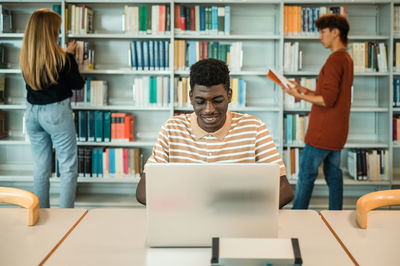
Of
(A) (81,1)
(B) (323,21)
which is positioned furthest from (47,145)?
(B) (323,21)

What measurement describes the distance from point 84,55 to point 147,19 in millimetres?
597

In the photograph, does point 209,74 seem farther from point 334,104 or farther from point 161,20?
point 161,20

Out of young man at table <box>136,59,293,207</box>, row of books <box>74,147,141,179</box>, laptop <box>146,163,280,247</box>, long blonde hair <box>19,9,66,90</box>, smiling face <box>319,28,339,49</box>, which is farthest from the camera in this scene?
row of books <box>74,147,141,179</box>

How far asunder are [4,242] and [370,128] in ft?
Answer: 11.0

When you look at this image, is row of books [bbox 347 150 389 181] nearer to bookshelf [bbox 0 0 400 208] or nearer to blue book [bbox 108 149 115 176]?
bookshelf [bbox 0 0 400 208]

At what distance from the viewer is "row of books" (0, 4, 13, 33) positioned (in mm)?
3580

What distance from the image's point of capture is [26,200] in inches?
54.3

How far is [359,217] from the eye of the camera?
4.45 ft

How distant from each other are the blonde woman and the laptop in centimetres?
194

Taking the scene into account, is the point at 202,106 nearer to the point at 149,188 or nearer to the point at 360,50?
the point at 149,188

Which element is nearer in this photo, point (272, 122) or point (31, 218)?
point (31, 218)

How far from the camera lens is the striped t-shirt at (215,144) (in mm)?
1622

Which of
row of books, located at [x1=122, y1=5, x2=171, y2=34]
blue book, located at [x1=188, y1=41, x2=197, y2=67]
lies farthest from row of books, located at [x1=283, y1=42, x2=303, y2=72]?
row of books, located at [x1=122, y1=5, x2=171, y2=34]

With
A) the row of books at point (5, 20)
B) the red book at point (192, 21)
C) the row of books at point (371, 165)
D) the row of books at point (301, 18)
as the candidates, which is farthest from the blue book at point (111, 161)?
the row of books at point (371, 165)
